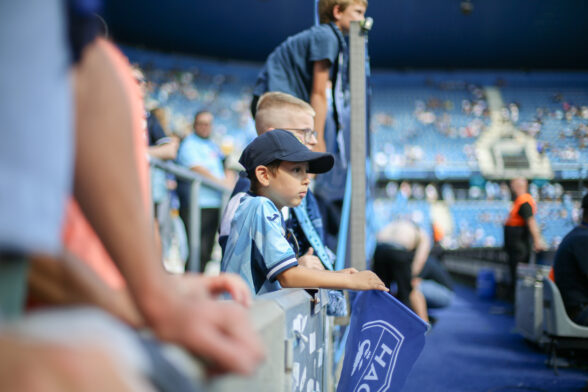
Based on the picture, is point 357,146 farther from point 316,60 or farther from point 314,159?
point 314,159

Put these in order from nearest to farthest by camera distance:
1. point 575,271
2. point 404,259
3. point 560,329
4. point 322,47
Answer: point 322,47, point 560,329, point 575,271, point 404,259

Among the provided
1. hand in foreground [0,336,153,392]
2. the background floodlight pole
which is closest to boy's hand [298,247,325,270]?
the background floodlight pole

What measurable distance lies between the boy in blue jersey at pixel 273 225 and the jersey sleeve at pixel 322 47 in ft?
2.64

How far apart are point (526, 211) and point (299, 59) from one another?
4.91 metres

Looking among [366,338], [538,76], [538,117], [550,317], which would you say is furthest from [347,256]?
[538,76]

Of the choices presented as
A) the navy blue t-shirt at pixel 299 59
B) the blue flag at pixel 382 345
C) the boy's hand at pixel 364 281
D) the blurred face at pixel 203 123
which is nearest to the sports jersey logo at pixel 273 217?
the boy's hand at pixel 364 281

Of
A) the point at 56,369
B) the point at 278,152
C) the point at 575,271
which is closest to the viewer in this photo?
the point at 56,369

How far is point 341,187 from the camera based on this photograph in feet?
8.15

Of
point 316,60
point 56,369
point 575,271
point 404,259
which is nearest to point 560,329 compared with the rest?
point 575,271

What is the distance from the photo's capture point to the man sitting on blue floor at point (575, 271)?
3031 millimetres

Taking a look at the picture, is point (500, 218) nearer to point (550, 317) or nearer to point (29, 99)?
point (550, 317)

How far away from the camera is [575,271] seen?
310 centimetres

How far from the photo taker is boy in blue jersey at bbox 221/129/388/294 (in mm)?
1281

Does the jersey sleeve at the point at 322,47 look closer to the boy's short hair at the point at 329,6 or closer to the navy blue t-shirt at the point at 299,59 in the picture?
the navy blue t-shirt at the point at 299,59
